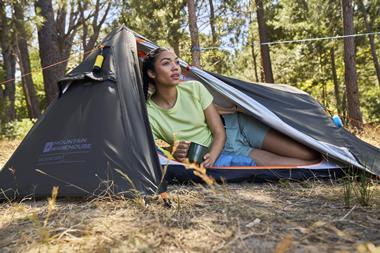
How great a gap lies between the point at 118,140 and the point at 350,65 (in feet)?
20.9

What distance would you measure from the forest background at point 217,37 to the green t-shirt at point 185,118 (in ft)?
9.13

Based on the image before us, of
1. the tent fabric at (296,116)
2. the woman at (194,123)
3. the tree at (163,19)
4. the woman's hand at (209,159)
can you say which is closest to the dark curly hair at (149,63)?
the woman at (194,123)

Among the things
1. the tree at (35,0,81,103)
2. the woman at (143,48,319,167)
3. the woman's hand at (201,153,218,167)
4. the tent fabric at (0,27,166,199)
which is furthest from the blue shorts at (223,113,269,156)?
the tree at (35,0,81,103)

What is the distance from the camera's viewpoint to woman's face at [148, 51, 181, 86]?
9.59ft

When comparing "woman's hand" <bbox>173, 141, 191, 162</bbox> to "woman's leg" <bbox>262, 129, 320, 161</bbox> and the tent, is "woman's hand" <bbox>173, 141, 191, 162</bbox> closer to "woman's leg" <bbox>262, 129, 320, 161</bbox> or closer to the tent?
the tent

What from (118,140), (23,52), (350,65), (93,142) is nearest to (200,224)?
(118,140)

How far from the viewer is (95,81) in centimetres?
271

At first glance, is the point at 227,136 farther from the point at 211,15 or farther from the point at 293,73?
the point at 293,73

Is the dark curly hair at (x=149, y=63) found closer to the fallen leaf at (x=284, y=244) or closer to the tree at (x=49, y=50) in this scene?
the fallen leaf at (x=284, y=244)

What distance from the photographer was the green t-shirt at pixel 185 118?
2.99 meters

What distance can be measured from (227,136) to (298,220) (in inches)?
57.4

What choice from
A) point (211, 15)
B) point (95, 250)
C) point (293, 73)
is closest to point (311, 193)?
point (95, 250)

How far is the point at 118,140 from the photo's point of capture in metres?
2.41

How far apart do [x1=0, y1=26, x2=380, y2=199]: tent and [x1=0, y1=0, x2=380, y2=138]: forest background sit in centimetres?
287
